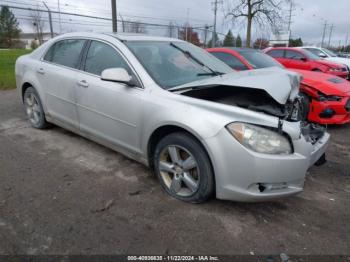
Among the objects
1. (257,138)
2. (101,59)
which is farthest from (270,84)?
(101,59)

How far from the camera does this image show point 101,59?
3.49 m

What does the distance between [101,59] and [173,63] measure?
862 mm

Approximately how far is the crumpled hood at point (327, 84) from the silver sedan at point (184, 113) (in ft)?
7.03

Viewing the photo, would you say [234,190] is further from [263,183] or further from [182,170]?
[182,170]

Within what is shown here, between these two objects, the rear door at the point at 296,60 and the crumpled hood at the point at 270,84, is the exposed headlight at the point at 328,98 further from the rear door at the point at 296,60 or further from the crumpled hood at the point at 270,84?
the rear door at the point at 296,60

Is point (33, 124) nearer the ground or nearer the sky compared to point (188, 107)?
nearer the ground

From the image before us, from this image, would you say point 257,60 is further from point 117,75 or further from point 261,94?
point 117,75

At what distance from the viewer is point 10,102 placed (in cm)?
674

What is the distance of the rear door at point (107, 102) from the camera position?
3051mm

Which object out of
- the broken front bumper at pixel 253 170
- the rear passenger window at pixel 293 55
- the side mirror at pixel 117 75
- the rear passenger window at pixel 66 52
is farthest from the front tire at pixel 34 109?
the rear passenger window at pixel 293 55

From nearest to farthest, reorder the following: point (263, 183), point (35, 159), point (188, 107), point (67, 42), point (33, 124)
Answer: point (263, 183) → point (188, 107) → point (35, 159) → point (67, 42) → point (33, 124)

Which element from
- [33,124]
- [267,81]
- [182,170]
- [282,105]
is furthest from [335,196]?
[33,124]

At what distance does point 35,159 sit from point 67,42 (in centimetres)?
164

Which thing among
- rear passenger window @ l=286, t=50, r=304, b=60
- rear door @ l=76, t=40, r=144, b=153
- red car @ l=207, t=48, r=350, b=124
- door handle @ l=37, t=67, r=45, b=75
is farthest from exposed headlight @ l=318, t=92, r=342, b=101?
rear passenger window @ l=286, t=50, r=304, b=60
